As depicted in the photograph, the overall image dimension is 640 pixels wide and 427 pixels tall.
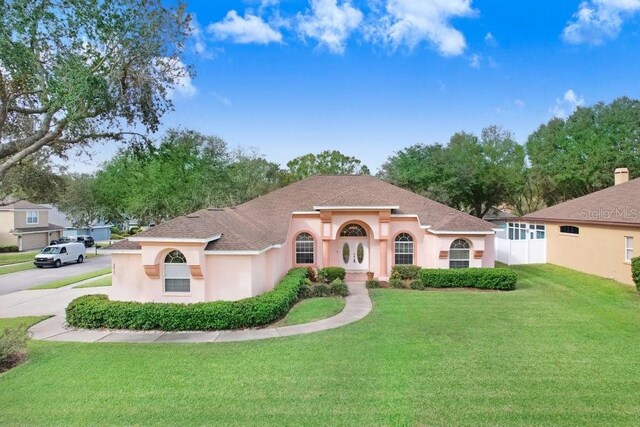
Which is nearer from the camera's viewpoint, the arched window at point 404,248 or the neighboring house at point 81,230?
the arched window at point 404,248

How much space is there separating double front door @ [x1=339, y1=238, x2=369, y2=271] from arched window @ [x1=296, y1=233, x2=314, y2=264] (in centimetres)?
178

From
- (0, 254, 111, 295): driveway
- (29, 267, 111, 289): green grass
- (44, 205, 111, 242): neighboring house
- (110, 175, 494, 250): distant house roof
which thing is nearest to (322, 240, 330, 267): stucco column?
(110, 175, 494, 250): distant house roof

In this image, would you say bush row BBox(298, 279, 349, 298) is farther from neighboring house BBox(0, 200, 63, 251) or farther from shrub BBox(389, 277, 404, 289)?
neighboring house BBox(0, 200, 63, 251)

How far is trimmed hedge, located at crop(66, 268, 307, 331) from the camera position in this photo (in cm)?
1228

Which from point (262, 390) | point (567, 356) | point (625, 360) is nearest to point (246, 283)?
point (262, 390)

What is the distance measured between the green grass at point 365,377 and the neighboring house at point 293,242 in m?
3.76

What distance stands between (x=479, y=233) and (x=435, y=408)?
13295 millimetres

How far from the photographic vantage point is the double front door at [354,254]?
2106 centimetres

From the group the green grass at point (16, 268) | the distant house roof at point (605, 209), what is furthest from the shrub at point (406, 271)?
the green grass at point (16, 268)

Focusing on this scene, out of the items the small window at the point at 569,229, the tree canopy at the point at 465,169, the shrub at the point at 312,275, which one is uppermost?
the tree canopy at the point at 465,169

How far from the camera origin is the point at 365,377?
26.2ft

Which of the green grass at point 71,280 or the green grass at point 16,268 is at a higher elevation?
the green grass at point 16,268

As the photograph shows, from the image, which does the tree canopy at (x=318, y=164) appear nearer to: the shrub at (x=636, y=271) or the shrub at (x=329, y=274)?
the shrub at (x=329, y=274)

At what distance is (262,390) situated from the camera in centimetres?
748
